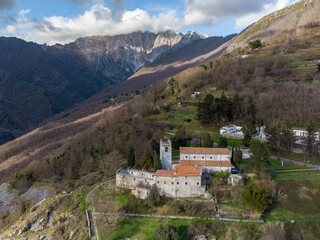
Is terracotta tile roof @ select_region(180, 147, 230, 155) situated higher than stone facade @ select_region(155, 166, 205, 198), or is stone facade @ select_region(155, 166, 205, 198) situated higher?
terracotta tile roof @ select_region(180, 147, 230, 155)

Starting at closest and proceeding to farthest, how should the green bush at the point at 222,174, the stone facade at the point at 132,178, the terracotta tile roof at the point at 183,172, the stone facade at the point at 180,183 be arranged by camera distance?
the stone facade at the point at 180,183, the terracotta tile roof at the point at 183,172, the green bush at the point at 222,174, the stone facade at the point at 132,178

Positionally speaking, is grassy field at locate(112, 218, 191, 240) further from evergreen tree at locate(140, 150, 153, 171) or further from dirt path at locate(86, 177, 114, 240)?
evergreen tree at locate(140, 150, 153, 171)

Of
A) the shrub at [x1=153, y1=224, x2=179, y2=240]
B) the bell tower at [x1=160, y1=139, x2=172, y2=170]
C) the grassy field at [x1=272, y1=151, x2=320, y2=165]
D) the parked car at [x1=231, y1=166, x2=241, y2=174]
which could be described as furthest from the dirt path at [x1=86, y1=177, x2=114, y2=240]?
the grassy field at [x1=272, y1=151, x2=320, y2=165]

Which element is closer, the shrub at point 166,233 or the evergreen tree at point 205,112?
the shrub at point 166,233

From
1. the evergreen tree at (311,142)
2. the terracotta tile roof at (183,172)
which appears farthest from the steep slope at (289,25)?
the terracotta tile roof at (183,172)

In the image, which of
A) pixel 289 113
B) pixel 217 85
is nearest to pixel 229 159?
pixel 289 113

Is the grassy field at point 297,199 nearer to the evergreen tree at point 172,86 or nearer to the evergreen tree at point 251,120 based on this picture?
the evergreen tree at point 251,120

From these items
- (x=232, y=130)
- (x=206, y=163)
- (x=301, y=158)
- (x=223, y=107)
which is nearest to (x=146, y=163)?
(x=206, y=163)

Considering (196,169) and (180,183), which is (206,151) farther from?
(180,183)
